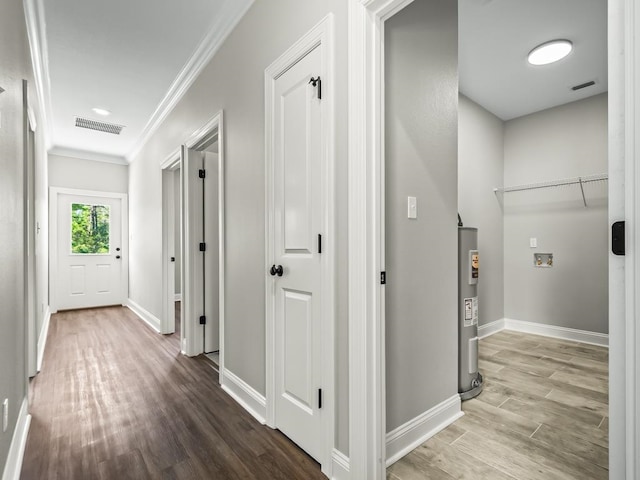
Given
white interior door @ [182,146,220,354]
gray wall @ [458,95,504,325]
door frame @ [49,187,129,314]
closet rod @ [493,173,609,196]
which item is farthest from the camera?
door frame @ [49,187,129,314]

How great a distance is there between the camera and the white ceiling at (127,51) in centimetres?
234

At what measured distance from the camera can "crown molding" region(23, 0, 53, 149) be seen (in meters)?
2.32

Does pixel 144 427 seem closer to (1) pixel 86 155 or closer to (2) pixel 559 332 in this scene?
(2) pixel 559 332

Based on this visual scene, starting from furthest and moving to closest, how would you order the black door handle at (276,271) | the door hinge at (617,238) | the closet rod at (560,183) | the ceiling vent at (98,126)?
the ceiling vent at (98,126) < the closet rod at (560,183) < the black door handle at (276,271) < the door hinge at (617,238)

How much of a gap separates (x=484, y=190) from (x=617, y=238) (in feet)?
11.4

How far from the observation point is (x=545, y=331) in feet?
12.8

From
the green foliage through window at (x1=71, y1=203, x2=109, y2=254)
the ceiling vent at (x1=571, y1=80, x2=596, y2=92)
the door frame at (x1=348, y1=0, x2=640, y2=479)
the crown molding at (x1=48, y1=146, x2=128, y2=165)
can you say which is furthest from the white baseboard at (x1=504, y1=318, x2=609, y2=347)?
the crown molding at (x1=48, y1=146, x2=128, y2=165)

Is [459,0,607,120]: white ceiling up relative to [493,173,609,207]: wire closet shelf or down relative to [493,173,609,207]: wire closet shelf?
up

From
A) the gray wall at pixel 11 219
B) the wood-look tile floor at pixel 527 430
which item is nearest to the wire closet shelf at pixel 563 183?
the wood-look tile floor at pixel 527 430

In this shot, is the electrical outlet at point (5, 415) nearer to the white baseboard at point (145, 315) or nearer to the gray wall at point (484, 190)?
the white baseboard at point (145, 315)

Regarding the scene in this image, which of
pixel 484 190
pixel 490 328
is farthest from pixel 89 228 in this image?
pixel 490 328

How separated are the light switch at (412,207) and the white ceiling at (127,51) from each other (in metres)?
1.76

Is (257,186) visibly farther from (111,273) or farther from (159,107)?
(111,273)

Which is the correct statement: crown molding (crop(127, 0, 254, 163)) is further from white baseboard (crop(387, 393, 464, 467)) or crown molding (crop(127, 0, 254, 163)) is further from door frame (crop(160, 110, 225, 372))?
white baseboard (crop(387, 393, 464, 467))
